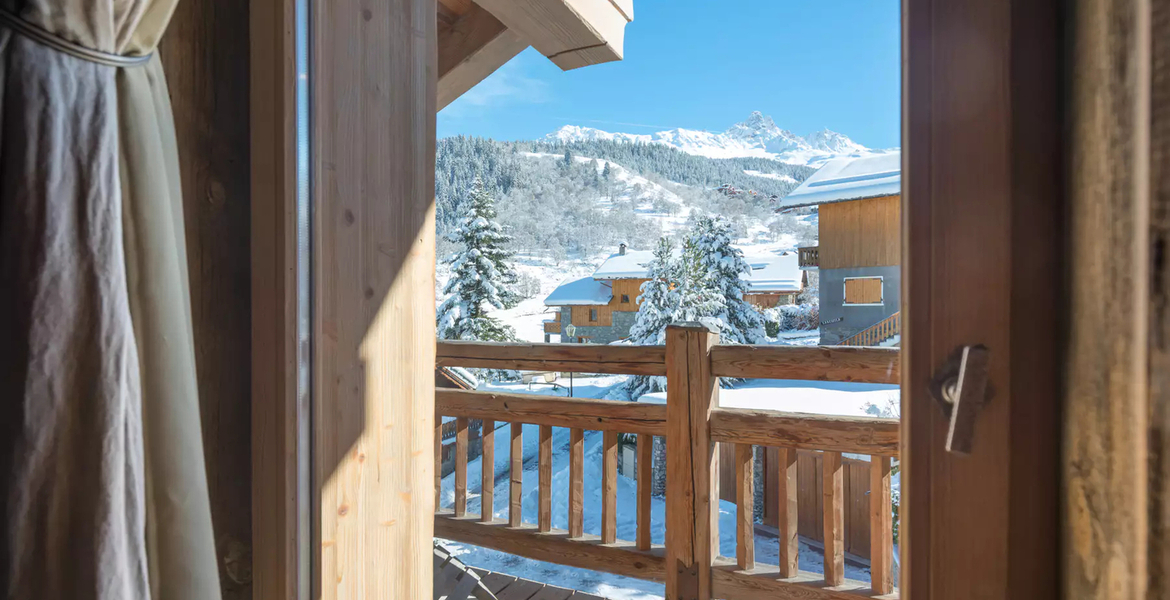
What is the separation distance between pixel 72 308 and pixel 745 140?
1921 cm

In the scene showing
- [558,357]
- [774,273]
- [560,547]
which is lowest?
[560,547]

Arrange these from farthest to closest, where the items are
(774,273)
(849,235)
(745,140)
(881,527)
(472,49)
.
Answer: (745,140), (774,273), (849,235), (881,527), (472,49)

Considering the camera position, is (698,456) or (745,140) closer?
(698,456)

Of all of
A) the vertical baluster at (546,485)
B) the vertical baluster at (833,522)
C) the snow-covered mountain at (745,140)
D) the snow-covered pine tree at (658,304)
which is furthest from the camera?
the snow-covered mountain at (745,140)

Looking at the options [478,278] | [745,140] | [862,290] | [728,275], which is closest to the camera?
[862,290]

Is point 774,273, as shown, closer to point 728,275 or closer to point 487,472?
point 728,275

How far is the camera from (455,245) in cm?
1292

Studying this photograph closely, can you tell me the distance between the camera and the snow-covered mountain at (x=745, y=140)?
16.2 m

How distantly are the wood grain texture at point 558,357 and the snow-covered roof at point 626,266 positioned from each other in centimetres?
1113

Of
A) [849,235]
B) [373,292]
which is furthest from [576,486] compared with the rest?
[849,235]

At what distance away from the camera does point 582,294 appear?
1465cm

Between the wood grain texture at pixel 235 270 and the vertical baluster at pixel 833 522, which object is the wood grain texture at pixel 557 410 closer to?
the vertical baluster at pixel 833 522

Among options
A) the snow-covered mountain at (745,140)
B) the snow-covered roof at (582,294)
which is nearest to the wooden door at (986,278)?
the snow-covered roof at (582,294)

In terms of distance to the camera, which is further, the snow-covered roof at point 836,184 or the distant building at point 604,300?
the distant building at point 604,300
